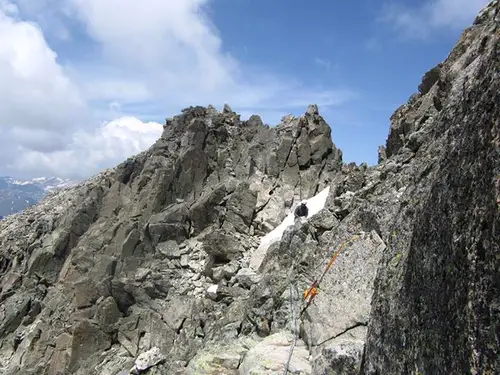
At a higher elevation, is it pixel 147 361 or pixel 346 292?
pixel 346 292

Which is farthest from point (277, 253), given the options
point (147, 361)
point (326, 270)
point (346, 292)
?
point (346, 292)

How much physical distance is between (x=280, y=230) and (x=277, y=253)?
48.3ft

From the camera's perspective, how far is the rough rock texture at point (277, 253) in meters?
6.40

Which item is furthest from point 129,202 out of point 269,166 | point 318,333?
point 318,333

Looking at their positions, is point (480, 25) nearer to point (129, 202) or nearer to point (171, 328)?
point (171, 328)

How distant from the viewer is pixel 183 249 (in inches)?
1858

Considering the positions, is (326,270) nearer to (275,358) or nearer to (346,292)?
(346,292)

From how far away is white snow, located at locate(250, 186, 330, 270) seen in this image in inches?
1597

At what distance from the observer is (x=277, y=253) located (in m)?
30.3

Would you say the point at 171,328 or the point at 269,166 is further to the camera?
the point at 269,166

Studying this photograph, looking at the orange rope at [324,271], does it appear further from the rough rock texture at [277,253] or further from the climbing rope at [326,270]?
the rough rock texture at [277,253]

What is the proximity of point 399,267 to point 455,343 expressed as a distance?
2523mm

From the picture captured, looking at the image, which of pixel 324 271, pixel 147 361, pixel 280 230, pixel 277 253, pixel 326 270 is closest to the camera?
pixel 326 270

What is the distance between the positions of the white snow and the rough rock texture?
997 mm
